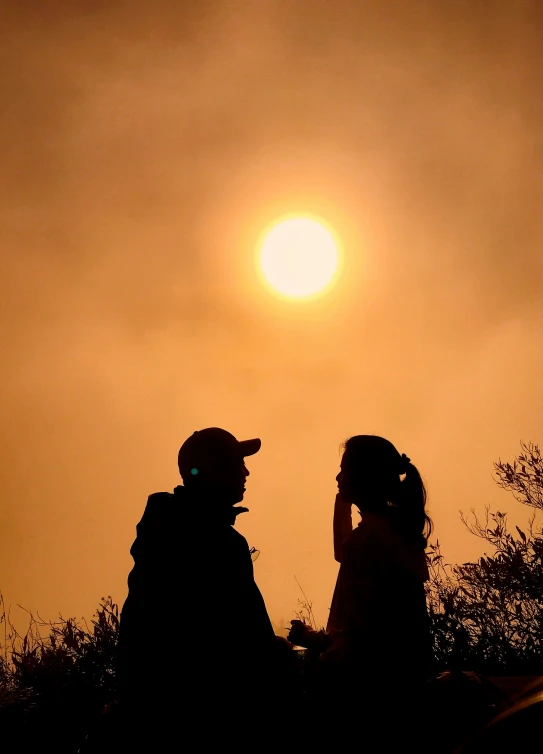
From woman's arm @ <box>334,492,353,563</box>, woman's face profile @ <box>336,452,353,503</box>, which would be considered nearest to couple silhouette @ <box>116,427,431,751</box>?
woman's face profile @ <box>336,452,353,503</box>

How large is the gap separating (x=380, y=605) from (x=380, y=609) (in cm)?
2

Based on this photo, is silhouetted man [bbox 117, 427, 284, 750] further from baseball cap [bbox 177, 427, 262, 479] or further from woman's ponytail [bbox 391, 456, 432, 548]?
woman's ponytail [bbox 391, 456, 432, 548]

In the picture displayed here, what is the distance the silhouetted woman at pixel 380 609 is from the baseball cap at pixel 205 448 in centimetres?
76

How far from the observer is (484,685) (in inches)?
87.0

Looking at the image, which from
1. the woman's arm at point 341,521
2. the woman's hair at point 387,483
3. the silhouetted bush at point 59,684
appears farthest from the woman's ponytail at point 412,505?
the silhouetted bush at point 59,684

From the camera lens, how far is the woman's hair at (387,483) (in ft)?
9.88

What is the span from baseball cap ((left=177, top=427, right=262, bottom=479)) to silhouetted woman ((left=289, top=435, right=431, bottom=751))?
0.76 metres

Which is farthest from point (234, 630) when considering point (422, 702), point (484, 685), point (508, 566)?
point (508, 566)

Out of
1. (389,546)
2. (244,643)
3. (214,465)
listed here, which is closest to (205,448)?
(214,465)

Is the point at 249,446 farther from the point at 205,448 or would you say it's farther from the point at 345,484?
the point at 345,484

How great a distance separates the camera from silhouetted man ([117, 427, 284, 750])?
227 cm

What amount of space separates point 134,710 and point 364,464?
1.80m

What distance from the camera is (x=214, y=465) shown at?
2.97 metres

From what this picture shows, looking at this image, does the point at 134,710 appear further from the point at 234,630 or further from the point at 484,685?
the point at 484,685
